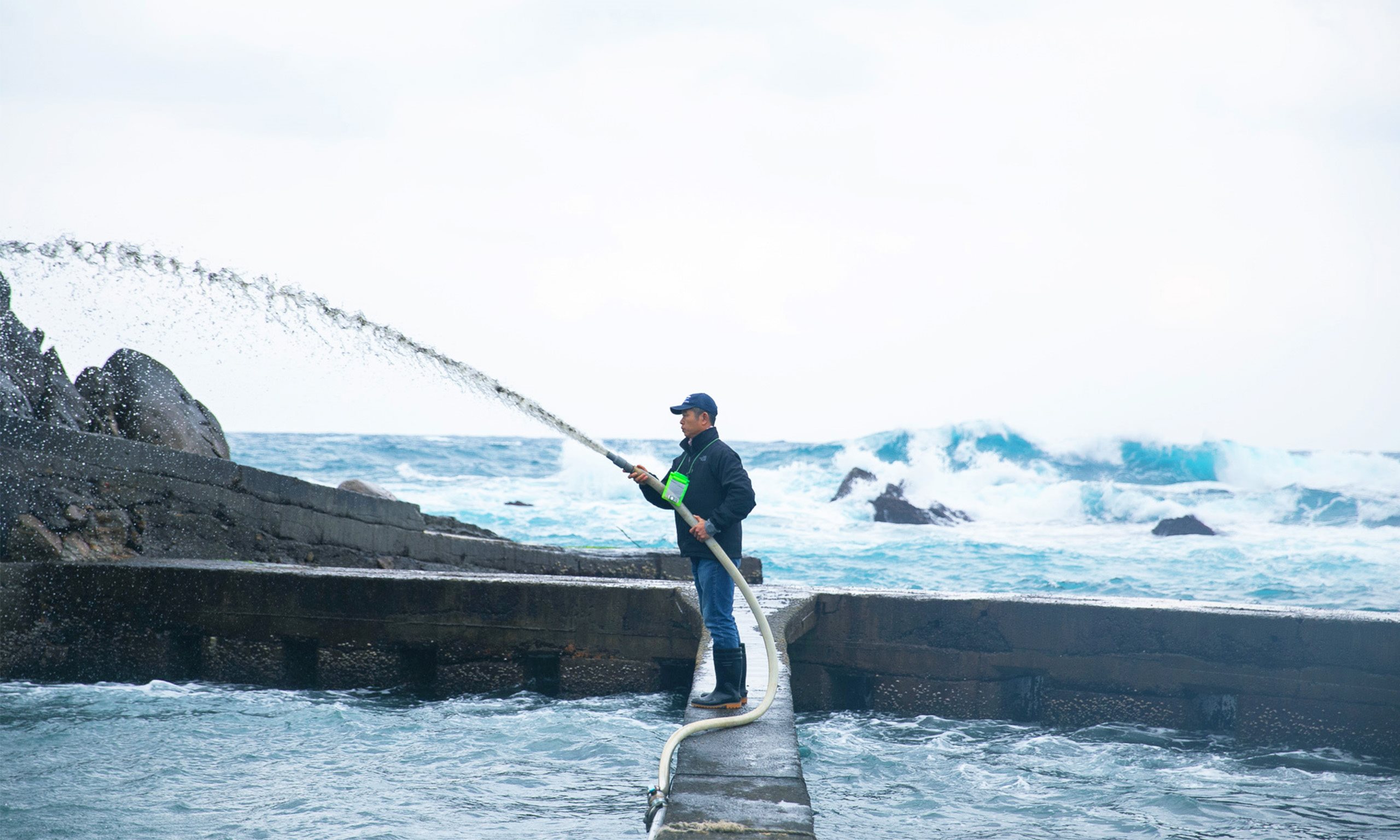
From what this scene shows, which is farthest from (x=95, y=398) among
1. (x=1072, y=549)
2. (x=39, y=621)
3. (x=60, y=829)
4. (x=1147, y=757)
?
(x=1072, y=549)

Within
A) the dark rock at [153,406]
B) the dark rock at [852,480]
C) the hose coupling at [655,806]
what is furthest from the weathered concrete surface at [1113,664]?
the dark rock at [852,480]

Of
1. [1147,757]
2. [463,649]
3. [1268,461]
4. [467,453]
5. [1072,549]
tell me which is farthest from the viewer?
[467,453]

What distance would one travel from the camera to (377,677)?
7480mm

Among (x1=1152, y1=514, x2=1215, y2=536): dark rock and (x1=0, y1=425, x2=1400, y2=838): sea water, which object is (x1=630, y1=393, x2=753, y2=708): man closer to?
(x1=0, y1=425, x2=1400, y2=838): sea water

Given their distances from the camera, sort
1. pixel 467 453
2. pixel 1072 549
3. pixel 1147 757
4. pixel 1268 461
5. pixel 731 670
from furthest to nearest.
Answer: pixel 467 453 → pixel 1268 461 → pixel 1072 549 → pixel 1147 757 → pixel 731 670

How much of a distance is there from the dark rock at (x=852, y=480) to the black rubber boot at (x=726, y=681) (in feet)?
103

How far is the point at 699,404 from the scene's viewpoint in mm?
5043

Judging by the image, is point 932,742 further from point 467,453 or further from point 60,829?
point 467,453

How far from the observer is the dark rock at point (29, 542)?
7.06 m

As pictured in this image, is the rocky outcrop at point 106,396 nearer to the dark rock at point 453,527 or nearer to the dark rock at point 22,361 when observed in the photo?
the dark rock at point 22,361

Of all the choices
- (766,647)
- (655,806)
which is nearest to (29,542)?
(766,647)

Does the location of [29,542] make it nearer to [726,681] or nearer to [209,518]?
[209,518]

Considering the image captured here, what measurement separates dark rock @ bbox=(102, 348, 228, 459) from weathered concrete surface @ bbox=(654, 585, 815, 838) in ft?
19.1

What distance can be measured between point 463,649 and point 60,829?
3.34 m
